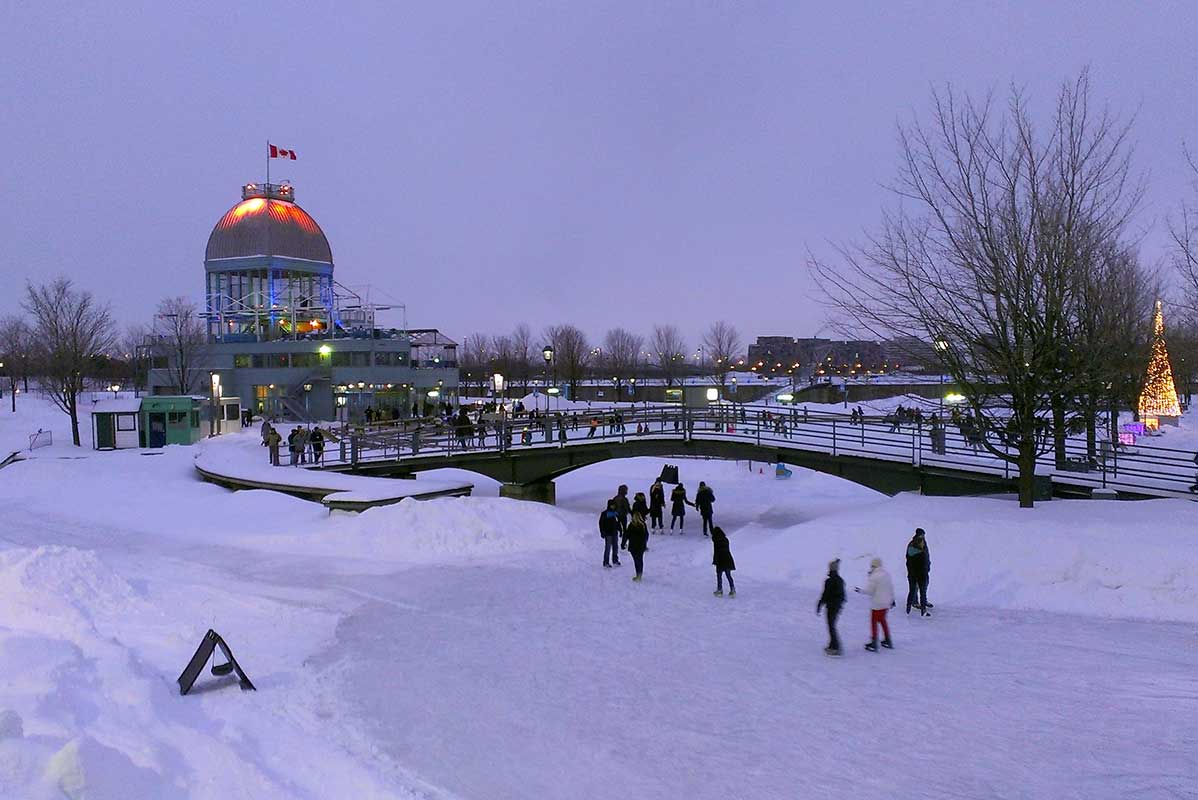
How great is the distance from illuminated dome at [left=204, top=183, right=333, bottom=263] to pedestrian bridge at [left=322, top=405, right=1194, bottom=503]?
A: 44629 millimetres

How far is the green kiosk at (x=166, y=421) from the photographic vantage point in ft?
119

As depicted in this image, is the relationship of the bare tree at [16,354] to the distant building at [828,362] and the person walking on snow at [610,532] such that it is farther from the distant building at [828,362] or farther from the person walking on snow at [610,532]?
the distant building at [828,362]

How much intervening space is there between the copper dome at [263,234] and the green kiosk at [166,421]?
118 feet

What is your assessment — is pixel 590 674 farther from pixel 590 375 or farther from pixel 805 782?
pixel 590 375

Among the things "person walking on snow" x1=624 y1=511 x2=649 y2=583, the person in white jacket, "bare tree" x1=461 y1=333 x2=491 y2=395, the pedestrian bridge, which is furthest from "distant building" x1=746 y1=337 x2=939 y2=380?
the person in white jacket

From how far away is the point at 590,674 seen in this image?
10.5 meters

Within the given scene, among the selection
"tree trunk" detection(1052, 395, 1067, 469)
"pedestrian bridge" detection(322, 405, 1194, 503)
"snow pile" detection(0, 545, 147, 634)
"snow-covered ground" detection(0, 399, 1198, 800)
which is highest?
"tree trunk" detection(1052, 395, 1067, 469)

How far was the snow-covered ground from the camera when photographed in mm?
7352

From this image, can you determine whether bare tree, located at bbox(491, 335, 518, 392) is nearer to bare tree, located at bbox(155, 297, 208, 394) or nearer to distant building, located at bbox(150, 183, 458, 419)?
distant building, located at bbox(150, 183, 458, 419)

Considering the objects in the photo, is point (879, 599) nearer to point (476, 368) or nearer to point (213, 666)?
point (213, 666)

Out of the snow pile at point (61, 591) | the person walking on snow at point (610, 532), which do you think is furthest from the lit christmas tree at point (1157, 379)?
the snow pile at point (61, 591)

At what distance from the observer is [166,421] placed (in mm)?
Answer: 36344

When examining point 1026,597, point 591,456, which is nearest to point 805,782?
point 1026,597

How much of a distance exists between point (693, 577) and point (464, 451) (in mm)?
13164
